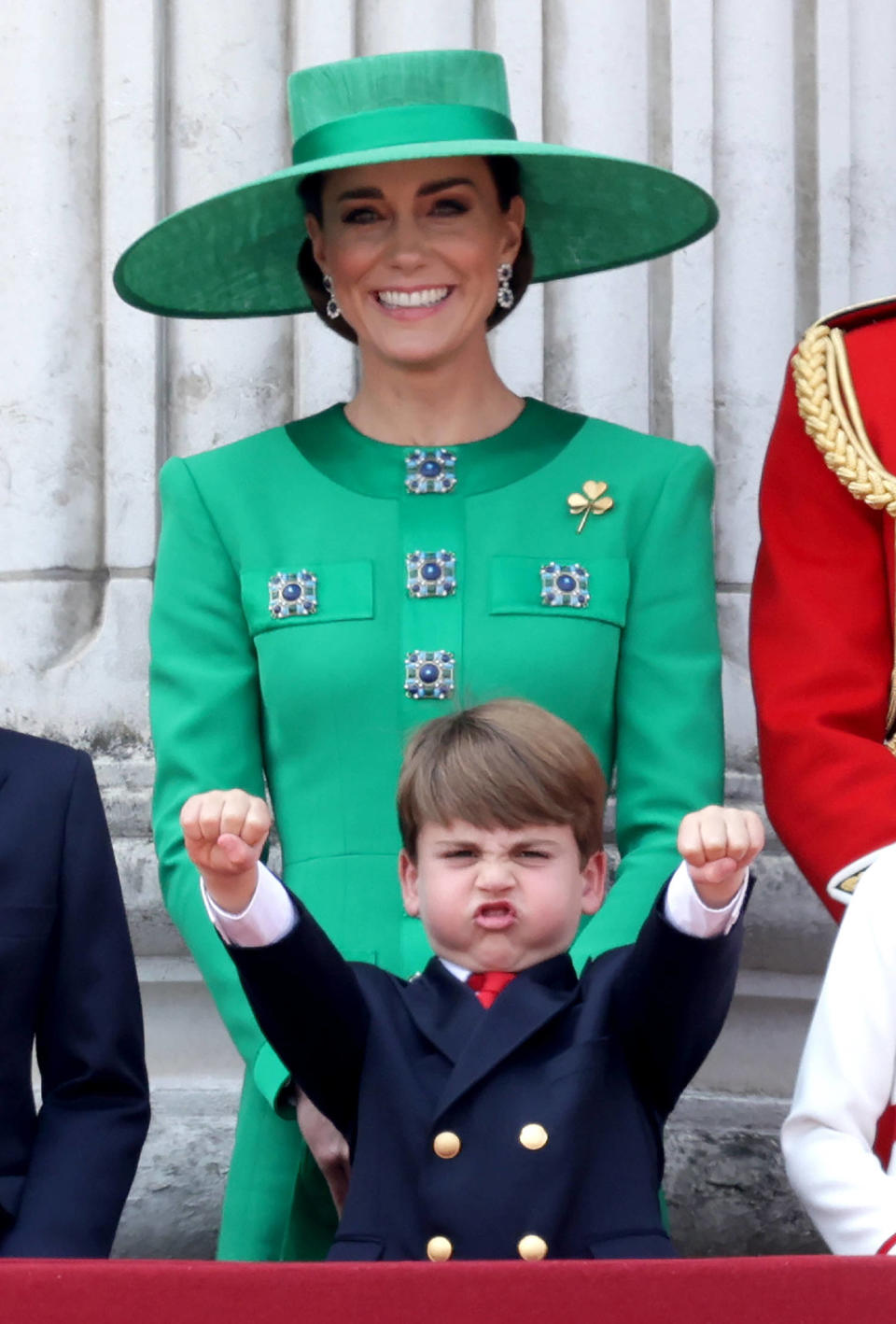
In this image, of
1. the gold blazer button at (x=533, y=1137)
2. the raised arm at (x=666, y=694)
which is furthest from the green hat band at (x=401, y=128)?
the gold blazer button at (x=533, y=1137)

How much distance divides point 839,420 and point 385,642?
1.69ft

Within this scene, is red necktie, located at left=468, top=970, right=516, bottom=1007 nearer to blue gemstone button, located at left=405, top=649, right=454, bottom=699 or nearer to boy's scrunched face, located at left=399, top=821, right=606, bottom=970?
boy's scrunched face, located at left=399, top=821, right=606, bottom=970

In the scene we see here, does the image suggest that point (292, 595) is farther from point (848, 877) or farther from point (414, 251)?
point (848, 877)

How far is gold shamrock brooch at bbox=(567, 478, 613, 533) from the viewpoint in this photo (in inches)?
92.8

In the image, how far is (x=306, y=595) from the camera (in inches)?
91.0

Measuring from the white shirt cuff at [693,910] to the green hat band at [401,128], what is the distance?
0.89 meters

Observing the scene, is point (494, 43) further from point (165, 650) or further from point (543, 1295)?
point (543, 1295)

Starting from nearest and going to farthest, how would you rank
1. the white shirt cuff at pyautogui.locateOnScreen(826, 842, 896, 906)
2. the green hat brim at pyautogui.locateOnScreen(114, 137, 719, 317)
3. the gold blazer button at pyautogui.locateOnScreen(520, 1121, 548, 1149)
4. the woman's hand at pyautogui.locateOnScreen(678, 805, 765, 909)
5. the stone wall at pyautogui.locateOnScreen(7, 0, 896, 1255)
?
1. the woman's hand at pyautogui.locateOnScreen(678, 805, 765, 909)
2. the gold blazer button at pyautogui.locateOnScreen(520, 1121, 548, 1149)
3. the white shirt cuff at pyautogui.locateOnScreen(826, 842, 896, 906)
4. the green hat brim at pyautogui.locateOnScreen(114, 137, 719, 317)
5. the stone wall at pyautogui.locateOnScreen(7, 0, 896, 1255)

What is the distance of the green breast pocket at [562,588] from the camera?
230 centimetres

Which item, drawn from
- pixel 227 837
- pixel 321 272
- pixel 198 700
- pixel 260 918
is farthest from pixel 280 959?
pixel 321 272

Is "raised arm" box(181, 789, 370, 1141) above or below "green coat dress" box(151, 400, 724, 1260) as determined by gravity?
below

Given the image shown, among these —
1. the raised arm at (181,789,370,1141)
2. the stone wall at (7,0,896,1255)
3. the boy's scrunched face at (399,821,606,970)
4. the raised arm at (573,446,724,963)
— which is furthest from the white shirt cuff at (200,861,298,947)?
the stone wall at (7,0,896,1255)

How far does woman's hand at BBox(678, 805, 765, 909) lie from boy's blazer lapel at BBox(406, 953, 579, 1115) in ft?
0.68

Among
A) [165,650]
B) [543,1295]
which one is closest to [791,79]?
[165,650]
